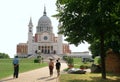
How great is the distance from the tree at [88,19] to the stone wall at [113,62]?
1044 centimetres

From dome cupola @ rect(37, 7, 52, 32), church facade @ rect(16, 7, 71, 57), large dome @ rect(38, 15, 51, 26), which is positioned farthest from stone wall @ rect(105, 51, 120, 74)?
large dome @ rect(38, 15, 51, 26)

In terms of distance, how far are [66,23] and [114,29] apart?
12.2 ft

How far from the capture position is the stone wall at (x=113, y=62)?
1527 inches

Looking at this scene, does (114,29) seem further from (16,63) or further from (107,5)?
(16,63)

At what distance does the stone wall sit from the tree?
10444mm

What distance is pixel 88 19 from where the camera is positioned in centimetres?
2464

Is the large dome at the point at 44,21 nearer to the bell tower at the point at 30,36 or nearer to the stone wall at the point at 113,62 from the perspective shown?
the bell tower at the point at 30,36

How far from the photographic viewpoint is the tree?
22188 millimetres

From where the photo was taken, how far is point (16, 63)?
2619 cm

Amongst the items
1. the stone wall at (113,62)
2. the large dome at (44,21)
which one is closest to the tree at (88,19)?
the stone wall at (113,62)

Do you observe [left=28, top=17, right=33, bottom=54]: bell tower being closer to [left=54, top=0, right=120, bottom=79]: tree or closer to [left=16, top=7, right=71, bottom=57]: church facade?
[left=16, top=7, right=71, bottom=57]: church facade

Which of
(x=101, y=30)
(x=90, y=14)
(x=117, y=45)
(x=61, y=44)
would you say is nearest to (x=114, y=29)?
(x=101, y=30)

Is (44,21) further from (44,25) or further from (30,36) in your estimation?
(30,36)

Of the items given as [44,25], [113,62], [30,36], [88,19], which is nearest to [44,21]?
[44,25]
